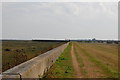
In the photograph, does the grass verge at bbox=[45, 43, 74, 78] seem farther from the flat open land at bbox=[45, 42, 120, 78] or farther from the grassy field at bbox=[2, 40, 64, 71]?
the grassy field at bbox=[2, 40, 64, 71]

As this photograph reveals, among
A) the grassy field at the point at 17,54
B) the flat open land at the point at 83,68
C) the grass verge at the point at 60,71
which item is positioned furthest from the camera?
the grassy field at the point at 17,54

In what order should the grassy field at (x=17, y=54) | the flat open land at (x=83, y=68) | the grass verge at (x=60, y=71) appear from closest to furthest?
1. the grass verge at (x=60, y=71)
2. the flat open land at (x=83, y=68)
3. the grassy field at (x=17, y=54)

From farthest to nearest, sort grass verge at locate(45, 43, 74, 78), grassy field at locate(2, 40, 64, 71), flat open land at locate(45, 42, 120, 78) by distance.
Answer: grassy field at locate(2, 40, 64, 71)
flat open land at locate(45, 42, 120, 78)
grass verge at locate(45, 43, 74, 78)

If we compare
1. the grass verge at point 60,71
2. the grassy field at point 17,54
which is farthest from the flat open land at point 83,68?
the grassy field at point 17,54

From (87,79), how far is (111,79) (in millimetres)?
1135

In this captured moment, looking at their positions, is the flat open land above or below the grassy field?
below

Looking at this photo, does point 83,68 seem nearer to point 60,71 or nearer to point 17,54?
point 60,71

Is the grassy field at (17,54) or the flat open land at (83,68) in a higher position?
the grassy field at (17,54)

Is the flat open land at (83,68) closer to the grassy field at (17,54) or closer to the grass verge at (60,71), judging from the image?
the grass verge at (60,71)

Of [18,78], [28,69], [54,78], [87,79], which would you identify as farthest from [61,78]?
[18,78]

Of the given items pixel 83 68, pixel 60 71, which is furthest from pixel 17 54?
pixel 60 71

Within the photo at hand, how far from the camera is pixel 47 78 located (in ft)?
35.7

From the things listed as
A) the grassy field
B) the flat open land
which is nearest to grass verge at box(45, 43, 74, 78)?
the flat open land

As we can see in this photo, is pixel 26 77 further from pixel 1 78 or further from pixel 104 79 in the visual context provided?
pixel 104 79
